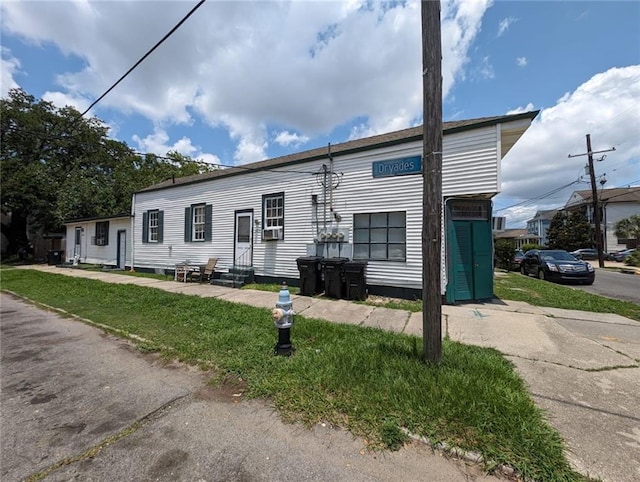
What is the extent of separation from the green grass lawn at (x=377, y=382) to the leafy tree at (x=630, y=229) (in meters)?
43.8

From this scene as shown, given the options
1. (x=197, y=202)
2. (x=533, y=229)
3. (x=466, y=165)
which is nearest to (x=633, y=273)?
(x=466, y=165)

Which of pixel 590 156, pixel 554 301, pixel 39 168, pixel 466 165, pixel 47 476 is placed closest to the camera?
pixel 47 476

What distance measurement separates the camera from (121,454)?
2281 mm

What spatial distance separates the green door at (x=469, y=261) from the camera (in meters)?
7.56

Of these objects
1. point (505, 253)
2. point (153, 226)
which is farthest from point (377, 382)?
point (505, 253)

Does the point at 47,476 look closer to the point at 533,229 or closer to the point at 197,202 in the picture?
the point at 197,202

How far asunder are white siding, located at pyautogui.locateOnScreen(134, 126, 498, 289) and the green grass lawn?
4.01 m

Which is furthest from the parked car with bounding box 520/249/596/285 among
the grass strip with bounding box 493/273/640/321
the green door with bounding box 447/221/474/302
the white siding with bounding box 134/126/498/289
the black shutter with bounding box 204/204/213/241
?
the black shutter with bounding box 204/204/213/241

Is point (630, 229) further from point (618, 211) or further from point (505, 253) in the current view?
point (505, 253)

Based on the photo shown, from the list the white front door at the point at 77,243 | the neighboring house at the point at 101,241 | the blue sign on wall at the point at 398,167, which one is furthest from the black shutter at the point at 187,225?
the white front door at the point at 77,243

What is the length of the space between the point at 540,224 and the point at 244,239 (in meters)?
73.7

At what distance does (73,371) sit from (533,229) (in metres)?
84.9

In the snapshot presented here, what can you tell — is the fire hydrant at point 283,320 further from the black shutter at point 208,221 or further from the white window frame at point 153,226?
the white window frame at point 153,226

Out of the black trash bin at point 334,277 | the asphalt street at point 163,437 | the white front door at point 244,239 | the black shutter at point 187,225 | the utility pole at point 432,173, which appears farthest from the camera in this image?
the black shutter at point 187,225
